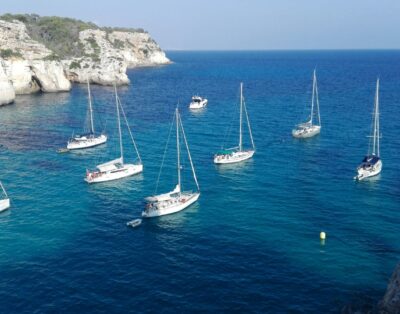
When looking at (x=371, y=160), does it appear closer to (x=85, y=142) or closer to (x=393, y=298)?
(x=393, y=298)

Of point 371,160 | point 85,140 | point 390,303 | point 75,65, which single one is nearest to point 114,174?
point 85,140

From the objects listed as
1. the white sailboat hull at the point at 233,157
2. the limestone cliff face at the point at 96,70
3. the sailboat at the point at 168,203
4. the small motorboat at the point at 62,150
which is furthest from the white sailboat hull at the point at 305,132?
the limestone cliff face at the point at 96,70

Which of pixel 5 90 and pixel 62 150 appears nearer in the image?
pixel 62 150

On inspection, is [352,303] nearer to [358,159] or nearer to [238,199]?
[238,199]

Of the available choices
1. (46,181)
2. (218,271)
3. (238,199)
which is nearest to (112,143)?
(46,181)

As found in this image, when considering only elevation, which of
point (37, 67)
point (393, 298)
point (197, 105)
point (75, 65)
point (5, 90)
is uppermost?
point (75, 65)

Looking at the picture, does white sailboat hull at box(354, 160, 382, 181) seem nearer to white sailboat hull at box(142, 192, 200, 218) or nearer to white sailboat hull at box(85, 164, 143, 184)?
white sailboat hull at box(142, 192, 200, 218)
